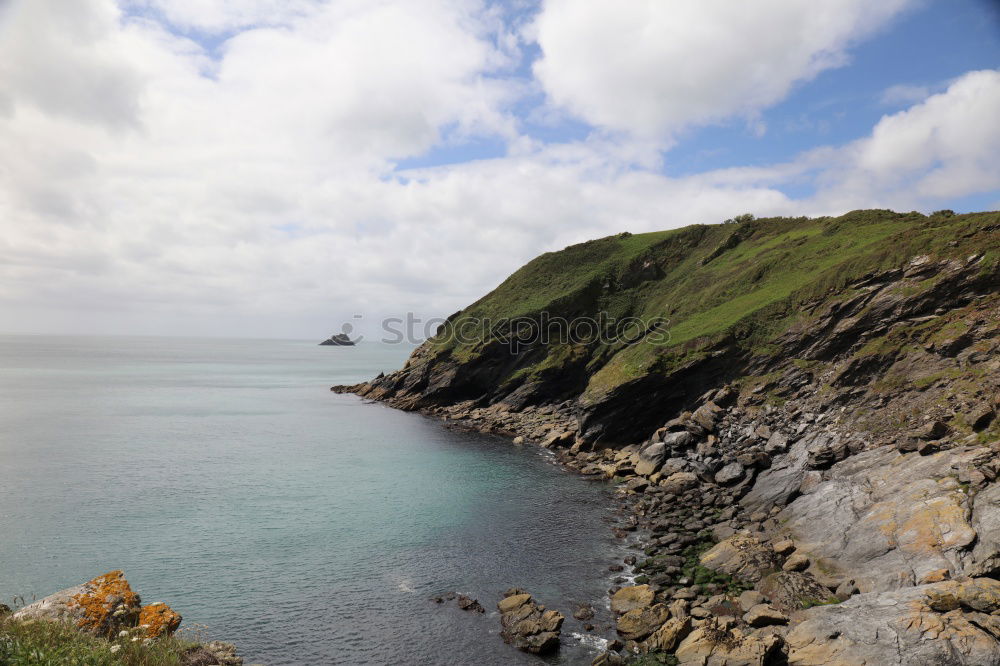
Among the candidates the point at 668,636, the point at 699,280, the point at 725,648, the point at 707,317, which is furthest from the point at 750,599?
the point at 699,280

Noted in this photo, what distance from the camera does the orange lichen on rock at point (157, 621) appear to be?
18.3m

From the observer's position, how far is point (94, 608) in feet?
58.7

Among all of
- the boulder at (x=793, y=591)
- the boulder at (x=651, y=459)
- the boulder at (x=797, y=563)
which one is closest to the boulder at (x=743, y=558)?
the boulder at (x=797, y=563)

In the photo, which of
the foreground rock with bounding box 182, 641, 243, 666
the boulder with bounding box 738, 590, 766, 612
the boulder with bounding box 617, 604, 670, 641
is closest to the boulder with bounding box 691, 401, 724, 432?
the boulder with bounding box 738, 590, 766, 612

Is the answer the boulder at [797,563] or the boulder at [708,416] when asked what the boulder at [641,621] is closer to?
the boulder at [797,563]

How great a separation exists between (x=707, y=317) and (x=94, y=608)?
68659 mm

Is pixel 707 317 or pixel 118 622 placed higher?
pixel 707 317

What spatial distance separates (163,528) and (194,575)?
899cm

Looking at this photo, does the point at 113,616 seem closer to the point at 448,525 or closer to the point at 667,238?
the point at 448,525

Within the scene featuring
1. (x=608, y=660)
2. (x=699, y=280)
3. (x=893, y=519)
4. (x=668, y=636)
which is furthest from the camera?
(x=699, y=280)

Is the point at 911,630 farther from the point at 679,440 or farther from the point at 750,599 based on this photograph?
the point at 679,440

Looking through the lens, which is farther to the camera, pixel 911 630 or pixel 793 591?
pixel 793 591

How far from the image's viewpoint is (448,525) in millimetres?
39594

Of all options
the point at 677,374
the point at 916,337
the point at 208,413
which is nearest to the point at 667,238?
the point at 677,374
